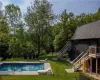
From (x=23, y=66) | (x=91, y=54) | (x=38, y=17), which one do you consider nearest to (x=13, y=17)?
(x=38, y=17)

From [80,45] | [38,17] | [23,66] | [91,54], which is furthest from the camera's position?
[38,17]

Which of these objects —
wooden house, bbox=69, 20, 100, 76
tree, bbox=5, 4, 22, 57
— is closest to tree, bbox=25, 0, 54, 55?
tree, bbox=5, 4, 22, 57

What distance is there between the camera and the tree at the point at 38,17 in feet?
114

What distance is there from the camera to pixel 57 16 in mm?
36656

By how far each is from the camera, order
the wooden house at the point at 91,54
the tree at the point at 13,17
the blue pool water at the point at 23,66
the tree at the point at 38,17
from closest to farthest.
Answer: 1. the wooden house at the point at 91,54
2. the blue pool water at the point at 23,66
3. the tree at the point at 38,17
4. the tree at the point at 13,17

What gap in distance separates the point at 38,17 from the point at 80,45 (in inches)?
439

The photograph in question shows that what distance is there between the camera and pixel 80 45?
27000 millimetres

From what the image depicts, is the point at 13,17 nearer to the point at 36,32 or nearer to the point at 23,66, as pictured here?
the point at 36,32

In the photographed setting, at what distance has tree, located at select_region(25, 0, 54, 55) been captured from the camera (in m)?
34.6

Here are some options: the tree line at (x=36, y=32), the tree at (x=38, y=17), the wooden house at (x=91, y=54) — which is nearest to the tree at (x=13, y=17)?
the tree line at (x=36, y=32)

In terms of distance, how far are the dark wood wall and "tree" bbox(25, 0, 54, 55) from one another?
6763mm

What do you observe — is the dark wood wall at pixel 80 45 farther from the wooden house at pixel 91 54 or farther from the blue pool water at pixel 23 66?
the blue pool water at pixel 23 66

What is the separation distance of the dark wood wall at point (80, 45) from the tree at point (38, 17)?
6763 millimetres

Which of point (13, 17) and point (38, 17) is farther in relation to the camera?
point (13, 17)
